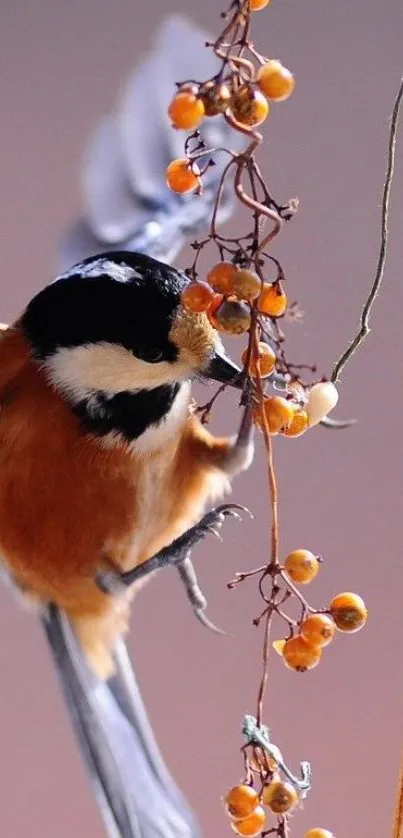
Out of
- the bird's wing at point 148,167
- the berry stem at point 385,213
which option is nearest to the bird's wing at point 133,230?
the bird's wing at point 148,167

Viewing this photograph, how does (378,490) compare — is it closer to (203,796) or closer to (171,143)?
(203,796)

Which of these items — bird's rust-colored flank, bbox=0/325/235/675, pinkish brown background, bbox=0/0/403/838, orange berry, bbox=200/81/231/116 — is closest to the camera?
orange berry, bbox=200/81/231/116

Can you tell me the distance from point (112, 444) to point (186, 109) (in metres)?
0.29

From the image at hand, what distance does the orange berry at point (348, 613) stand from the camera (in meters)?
0.38

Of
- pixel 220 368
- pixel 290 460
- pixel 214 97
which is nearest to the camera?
pixel 214 97

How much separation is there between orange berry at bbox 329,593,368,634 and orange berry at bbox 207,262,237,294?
0.13m

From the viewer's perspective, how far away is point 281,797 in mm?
347

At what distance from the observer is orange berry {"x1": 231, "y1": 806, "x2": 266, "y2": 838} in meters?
0.39

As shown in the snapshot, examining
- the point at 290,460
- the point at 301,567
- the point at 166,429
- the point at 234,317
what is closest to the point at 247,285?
the point at 234,317

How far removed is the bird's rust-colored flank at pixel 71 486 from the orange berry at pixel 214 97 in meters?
0.29

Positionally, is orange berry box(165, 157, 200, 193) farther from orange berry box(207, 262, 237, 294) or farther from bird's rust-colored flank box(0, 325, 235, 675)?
bird's rust-colored flank box(0, 325, 235, 675)

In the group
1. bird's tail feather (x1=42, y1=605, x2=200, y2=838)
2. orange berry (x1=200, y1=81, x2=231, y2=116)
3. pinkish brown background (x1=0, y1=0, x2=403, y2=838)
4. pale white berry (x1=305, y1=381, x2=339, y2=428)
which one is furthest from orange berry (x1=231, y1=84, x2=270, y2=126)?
pinkish brown background (x1=0, y1=0, x2=403, y2=838)

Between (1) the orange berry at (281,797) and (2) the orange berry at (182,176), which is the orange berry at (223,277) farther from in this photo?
(1) the orange berry at (281,797)

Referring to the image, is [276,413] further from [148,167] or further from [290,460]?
[290,460]
